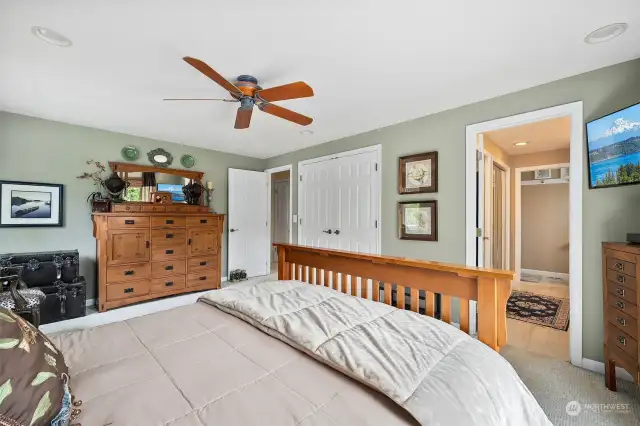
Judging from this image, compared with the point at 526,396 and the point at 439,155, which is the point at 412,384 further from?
the point at 439,155

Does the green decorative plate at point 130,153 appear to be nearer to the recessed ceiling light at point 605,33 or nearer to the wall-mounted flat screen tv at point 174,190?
the wall-mounted flat screen tv at point 174,190

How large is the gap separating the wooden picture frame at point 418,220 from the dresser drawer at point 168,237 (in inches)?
122

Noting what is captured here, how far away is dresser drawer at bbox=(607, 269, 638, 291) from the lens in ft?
5.75

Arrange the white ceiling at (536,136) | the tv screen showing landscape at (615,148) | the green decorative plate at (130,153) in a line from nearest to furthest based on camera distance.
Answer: the tv screen showing landscape at (615,148) < the white ceiling at (536,136) < the green decorative plate at (130,153)

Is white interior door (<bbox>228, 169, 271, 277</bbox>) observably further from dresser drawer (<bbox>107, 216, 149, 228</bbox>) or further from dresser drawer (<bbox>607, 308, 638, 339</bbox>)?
dresser drawer (<bbox>607, 308, 638, 339</bbox>)

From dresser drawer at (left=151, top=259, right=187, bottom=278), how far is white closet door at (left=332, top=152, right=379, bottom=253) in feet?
7.55

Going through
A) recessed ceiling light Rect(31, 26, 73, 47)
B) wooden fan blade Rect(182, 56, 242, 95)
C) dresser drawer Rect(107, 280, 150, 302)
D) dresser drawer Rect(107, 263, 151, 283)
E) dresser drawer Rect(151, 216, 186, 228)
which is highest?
recessed ceiling light Rect(31, 26, 73, 47)

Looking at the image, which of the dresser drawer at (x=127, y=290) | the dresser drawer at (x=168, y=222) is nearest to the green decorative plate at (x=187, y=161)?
the dresser drawer at (x=168, y=222)

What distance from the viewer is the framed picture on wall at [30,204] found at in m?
3.29

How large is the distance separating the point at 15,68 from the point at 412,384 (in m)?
3.49

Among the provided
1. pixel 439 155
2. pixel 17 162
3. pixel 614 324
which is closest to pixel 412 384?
pixel 614 324

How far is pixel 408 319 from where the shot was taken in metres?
1.46

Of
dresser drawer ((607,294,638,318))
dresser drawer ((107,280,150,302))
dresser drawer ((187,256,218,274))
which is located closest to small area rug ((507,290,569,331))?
dresser drawer ((607,294,638,318))

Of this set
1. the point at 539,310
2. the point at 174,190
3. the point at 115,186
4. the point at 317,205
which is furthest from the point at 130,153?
the point at 539,310
